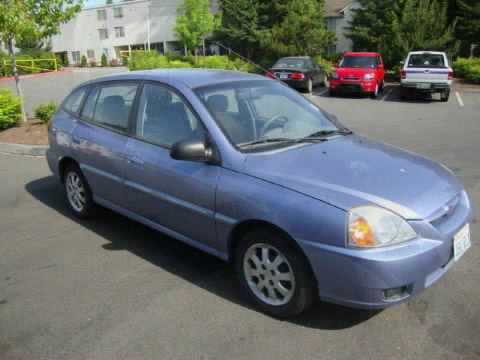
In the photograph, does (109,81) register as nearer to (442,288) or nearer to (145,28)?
(442,288)

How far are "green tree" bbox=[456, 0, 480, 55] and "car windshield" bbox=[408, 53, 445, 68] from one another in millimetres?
13766

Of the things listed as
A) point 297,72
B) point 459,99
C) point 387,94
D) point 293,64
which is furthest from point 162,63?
point 459,99

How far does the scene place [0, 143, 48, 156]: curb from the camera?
30.1ft

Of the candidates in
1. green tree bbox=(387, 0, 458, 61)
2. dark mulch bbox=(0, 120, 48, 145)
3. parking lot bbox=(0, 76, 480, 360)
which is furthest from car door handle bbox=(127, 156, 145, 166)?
green tree bbox=(387, 0, 458, 61)

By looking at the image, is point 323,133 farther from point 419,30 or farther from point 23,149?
point 419,30

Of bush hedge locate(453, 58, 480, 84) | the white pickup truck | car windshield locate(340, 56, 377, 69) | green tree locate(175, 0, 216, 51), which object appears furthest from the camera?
green tree locate(175, 0, 216, 51)

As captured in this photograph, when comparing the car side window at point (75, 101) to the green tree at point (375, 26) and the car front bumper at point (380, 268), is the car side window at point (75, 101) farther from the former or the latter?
the green tree at point (375, 26)

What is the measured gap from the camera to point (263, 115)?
13.4 feet

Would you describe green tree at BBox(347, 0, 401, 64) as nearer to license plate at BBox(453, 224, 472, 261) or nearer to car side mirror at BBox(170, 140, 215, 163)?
license plate at BBox(453, 224, 472, 261)

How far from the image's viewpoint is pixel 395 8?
2938cm

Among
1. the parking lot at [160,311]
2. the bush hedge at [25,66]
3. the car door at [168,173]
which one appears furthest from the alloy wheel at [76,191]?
the bush hedge at [25,66]

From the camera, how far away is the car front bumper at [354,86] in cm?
1809

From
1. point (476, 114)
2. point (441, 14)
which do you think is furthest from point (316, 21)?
point (476, 114)

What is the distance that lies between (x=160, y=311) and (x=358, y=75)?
16358 mm
